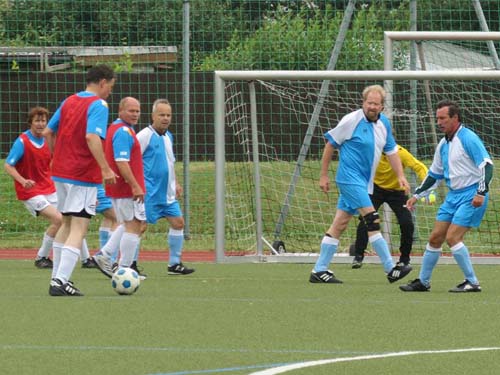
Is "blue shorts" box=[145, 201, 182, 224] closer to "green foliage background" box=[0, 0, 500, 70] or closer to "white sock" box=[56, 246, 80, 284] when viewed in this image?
"white sock" box=[56, 246, 80, 284]

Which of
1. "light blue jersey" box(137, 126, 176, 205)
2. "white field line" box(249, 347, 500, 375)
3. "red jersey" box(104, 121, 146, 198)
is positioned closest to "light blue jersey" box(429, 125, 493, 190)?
"red jersey" box(104, 121, 146, 198)

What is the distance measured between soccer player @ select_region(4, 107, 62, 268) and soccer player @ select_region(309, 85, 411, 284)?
137 inches

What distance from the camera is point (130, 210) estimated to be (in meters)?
11.9

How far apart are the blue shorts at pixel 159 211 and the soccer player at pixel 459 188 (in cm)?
293

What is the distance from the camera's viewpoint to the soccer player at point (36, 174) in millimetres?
14266

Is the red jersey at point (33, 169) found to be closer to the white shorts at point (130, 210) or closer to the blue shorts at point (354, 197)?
the white shorts at point (130, 210)

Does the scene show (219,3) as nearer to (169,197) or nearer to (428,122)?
(428,122)

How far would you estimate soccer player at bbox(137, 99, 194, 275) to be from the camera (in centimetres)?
1282

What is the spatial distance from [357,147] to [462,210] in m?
1.63

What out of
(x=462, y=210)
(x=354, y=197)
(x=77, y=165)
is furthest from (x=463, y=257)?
(x=77, y=165)

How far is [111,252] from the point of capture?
12344 millimetres

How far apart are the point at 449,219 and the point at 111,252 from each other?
3263 millimetres

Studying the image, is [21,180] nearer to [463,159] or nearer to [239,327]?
[463,159]

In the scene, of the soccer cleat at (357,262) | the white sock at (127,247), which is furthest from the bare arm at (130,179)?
the soccer cleat at (357,262)
